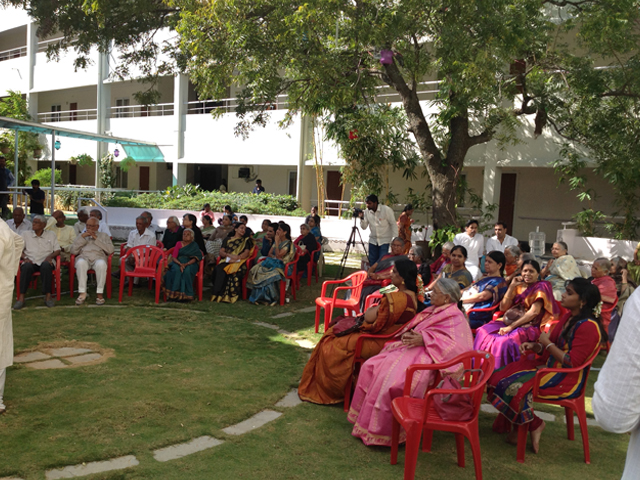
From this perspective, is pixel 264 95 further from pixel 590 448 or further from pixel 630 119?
pixel 590 448

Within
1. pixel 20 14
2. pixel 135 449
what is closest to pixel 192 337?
pixel 135 449

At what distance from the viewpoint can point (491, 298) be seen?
17.5 ft

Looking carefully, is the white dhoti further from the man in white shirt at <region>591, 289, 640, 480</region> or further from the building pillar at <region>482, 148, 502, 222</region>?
→ the building pillar at <region>482, 148, 502, 222</region>

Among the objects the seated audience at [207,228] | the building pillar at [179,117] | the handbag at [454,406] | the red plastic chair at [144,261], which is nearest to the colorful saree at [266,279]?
the red plastic chair at [144,261]

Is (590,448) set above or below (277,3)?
below

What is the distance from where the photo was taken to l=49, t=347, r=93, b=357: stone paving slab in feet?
17.6

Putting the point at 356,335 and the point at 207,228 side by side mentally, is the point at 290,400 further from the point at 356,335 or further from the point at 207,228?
the point at 207,228

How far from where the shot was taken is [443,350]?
369cm

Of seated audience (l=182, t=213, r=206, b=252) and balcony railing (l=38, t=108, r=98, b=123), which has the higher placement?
balcony railing (l=38, t=108, r=98, b=123)

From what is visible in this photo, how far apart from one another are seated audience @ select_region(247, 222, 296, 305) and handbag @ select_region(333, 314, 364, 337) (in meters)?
3.59

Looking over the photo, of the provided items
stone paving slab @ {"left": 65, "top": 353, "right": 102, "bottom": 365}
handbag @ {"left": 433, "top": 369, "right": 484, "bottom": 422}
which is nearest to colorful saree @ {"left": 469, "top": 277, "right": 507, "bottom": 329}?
handbag @ {"left": 433, "top": 369, "right": 484, "bottom": 422}

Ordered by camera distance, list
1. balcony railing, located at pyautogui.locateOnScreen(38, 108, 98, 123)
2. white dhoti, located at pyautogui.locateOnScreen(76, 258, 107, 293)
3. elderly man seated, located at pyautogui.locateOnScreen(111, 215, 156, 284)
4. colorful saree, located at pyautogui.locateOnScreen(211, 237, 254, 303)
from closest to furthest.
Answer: white dhoti, located at pyautogui.locateOnScreen(76, 258, 107, 293)
colorful saree, located at pyautogui.locateOnScreen(211, 237, 254, 303)
elderly man seated, located at pyautogui.locateOnScreen(111, 215, 156, 284)
balcony railing, located at pyautogui.locateOnScreen(38, 108, 98, 123)

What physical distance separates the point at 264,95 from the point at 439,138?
5190 mm

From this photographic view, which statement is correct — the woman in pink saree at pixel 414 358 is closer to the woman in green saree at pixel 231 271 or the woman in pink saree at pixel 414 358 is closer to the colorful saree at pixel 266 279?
the colorful saree at pixel 266 279
